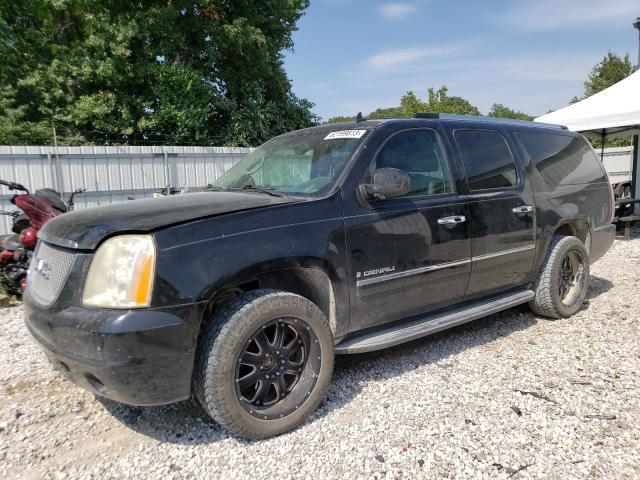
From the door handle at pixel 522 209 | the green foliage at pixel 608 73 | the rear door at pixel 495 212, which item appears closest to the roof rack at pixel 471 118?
the rear door at pixel 495 212

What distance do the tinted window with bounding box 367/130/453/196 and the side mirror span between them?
0.72 ft

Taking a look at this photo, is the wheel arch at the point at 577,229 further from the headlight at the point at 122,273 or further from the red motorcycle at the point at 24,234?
the red motorcycle at the point at 24,234

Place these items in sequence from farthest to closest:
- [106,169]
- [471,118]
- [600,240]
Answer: [106,169] → [600,240] → [471,118]

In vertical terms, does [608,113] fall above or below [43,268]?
above

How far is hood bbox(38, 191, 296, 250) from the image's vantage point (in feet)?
7.79

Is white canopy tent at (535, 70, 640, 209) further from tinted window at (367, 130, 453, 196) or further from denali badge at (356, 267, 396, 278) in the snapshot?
denali badge at (356, 267, 396, 278)

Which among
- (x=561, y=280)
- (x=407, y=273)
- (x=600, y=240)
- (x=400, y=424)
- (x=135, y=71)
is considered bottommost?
(x=400, y=424)

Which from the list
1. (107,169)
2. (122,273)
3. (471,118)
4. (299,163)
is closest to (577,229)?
(471,118)

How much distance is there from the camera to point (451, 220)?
138 inches

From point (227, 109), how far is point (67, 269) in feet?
51.2

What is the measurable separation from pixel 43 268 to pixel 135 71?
15.3 meters

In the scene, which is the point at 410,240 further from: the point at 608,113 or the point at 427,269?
the point at 608,113

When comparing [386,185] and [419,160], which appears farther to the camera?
[419,160]

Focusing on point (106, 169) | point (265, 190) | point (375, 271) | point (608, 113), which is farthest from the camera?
point (106, 169)
